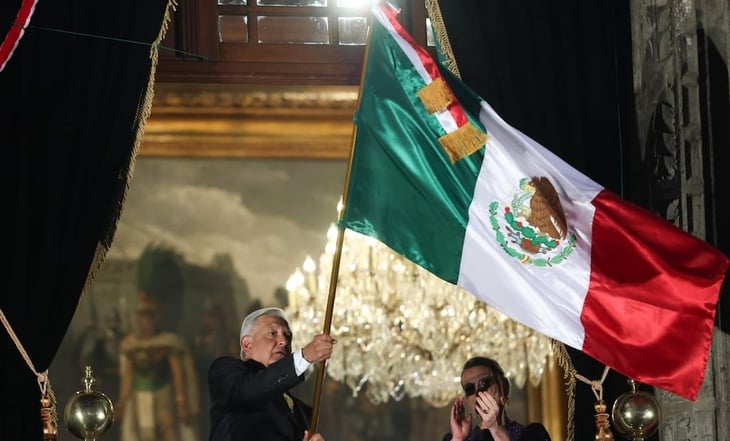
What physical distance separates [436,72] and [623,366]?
55.6 inches

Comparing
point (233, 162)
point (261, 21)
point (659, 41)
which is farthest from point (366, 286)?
point (659, 41)

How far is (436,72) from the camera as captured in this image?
5.91 m

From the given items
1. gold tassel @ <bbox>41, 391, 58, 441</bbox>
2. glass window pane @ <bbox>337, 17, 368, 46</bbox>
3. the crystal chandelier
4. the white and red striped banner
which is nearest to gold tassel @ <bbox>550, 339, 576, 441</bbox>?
the crystal chandelier

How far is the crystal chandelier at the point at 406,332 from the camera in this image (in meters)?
8.19

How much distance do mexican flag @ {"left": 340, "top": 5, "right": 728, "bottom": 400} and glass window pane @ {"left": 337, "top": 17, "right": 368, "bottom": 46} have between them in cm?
174

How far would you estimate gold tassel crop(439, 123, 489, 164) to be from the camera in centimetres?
590

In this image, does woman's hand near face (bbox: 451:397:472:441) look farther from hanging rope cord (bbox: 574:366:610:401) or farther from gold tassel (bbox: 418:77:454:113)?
gold tassel (bbox: 418:77:454:113)

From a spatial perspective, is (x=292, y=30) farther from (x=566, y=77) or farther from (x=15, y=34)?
(x=15, y=34)

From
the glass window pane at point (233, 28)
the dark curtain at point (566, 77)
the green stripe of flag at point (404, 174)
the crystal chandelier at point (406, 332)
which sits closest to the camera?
the green stripe of flag at point (404, 174)

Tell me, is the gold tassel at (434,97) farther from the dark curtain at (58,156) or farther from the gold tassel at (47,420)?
the gold tassel at (47,420)

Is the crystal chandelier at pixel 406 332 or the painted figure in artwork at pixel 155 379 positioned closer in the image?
the painted figure in artwork at pixel 155 379

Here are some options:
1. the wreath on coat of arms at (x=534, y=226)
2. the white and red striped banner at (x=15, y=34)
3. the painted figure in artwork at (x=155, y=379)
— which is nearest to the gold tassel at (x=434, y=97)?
the wreath on coat of arms at (x=534, y=226)

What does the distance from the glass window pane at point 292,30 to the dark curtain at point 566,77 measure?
717 millimetres

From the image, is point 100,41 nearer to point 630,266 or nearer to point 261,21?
point 261,21
